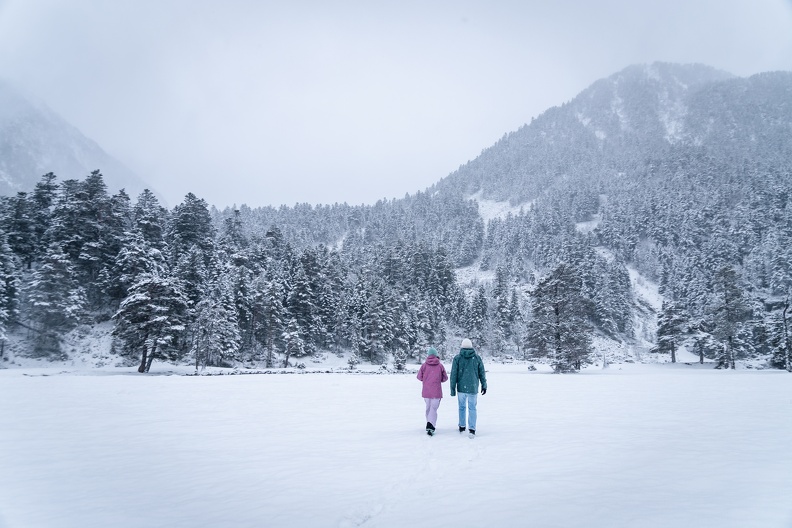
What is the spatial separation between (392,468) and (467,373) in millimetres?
3692

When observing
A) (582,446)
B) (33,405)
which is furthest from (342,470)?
(33,405)

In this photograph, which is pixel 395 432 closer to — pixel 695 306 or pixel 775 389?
pixel 775 389

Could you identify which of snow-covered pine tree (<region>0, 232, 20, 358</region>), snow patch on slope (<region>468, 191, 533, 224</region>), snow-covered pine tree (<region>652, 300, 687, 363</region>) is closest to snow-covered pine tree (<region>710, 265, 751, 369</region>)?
snow-covered pine tree (<region>652, 300, 687, 363</region>)

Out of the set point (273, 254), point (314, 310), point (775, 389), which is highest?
point (273, 254)

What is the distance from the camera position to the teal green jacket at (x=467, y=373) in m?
10.4

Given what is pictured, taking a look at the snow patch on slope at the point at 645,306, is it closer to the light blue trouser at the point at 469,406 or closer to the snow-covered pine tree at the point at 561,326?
the snow-covered pine tree at the point at 561,326

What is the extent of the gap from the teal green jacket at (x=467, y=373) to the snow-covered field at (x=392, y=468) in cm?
126

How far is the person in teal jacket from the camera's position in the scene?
1040 cm

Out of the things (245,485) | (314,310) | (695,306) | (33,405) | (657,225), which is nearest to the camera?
(245,485)

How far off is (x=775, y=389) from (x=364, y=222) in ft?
484

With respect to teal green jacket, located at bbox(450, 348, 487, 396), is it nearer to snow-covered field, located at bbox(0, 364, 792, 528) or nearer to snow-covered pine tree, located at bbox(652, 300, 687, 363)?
snow-covered field, located at bbox(0, 364, 792, 528)

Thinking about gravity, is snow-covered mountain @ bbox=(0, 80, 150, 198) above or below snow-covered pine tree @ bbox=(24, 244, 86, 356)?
above

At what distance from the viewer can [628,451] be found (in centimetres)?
870

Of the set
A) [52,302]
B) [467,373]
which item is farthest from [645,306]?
[52,302]
